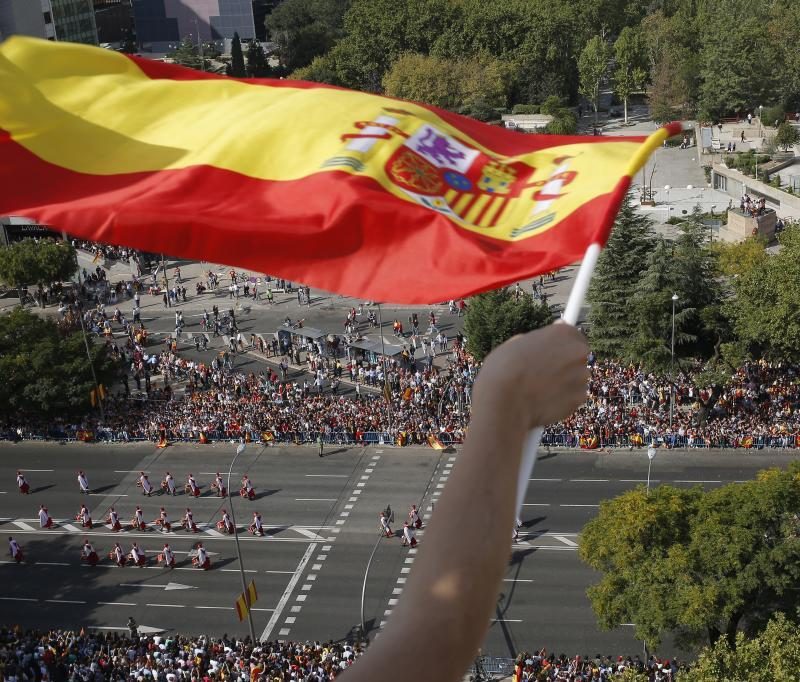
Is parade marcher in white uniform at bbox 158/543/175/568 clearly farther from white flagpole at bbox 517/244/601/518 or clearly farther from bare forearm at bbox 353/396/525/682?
bare forearm at bbox 353/396/525/682

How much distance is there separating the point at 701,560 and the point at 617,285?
3039 centimetres

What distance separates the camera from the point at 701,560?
3073cm

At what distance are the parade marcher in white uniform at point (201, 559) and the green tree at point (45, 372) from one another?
15656mm

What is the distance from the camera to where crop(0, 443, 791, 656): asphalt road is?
37469mm

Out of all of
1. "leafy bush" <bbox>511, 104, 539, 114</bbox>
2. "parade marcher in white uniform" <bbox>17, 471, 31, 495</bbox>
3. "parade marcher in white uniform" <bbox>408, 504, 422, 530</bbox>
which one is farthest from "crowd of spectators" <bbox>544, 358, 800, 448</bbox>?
"leafy bush" <bbox>511, 104, 539, 114</bbox>

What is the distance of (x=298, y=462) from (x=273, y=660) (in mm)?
17494

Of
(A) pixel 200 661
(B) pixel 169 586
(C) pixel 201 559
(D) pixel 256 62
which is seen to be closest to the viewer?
(A) pixel 200 661

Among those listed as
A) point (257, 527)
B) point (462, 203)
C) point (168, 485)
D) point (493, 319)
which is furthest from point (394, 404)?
point (462, 203)

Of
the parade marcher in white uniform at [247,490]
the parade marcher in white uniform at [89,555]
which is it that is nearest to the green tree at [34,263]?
the parade marcher in white uniform at [247,490]

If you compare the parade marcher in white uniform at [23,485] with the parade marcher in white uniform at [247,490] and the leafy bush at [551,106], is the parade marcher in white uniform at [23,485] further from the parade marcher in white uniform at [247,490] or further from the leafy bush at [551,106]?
the leafy bush at [551,106]

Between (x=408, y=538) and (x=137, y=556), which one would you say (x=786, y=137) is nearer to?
(x=408, y=538)

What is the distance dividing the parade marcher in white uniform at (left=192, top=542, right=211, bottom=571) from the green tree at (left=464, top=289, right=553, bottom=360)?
63.3 ft

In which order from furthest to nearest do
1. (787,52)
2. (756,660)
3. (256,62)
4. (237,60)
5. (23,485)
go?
(256,62) → (237,60) → (787,52) → (23,485) → (756,660)

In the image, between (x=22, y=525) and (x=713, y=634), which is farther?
(x=22, y=525)
